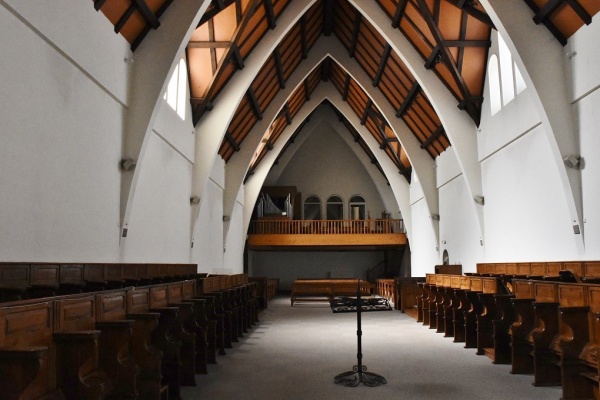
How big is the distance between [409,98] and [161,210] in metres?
8.48

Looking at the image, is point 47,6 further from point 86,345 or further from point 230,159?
point 230,159

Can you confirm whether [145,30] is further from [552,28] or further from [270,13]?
[552,28]

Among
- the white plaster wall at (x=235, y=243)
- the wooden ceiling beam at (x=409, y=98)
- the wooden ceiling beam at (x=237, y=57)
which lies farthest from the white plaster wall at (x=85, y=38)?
the white plaster wall at (x=235, y=243)

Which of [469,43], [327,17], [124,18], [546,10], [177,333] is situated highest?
[327,17]

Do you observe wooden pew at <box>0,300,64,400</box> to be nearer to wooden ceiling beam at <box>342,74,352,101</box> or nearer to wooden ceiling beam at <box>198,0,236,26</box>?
wooden ceiling beam at <box>198,0,236,26</box>

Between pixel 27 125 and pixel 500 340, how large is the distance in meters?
6.06

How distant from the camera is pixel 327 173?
25109 mm

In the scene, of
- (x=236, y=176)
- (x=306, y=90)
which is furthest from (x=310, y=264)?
(x=236, y=176)

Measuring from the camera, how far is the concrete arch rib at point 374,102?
1741 cm

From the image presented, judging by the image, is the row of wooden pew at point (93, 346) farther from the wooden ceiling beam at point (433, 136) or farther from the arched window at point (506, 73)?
the wooden ceiling beam at point (433, 136)

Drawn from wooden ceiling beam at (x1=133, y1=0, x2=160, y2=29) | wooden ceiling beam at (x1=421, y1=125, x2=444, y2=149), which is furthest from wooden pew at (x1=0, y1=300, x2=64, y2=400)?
wooden ceiling beam at (x1=421, y1=125, x2=444, y2=149)

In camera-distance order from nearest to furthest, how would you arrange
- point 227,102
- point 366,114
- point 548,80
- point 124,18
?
point 124,18, point 548,80, point 227,102, point 366,114

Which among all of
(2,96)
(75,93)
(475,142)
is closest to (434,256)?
(475,142)

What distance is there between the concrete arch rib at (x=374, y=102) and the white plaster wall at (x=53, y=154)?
9.01 meters
